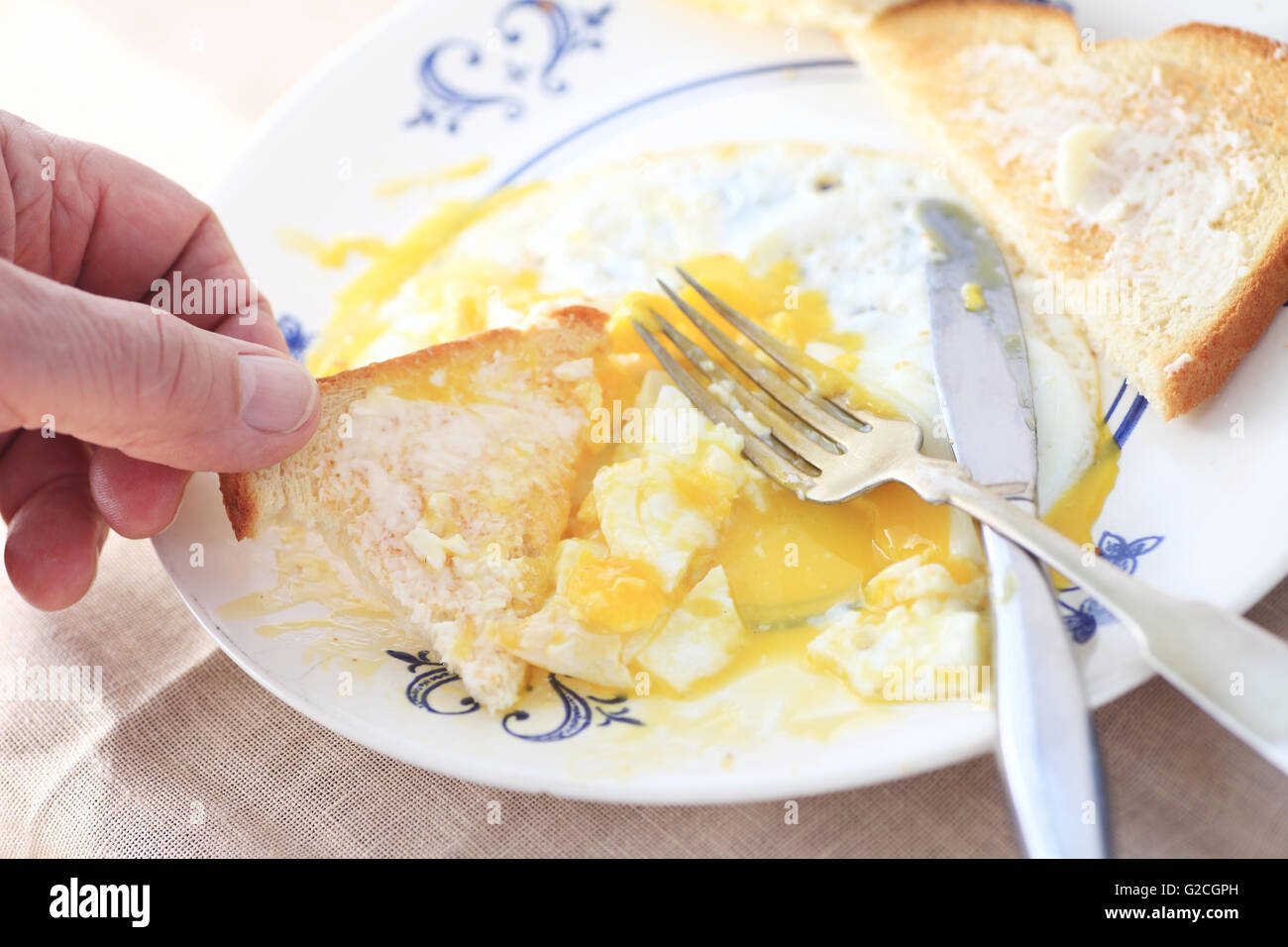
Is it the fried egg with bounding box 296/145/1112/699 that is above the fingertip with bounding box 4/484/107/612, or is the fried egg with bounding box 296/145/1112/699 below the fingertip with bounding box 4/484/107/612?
above

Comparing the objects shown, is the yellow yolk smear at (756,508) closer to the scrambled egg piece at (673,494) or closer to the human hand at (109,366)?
the scrambled egg piece at (673,494)

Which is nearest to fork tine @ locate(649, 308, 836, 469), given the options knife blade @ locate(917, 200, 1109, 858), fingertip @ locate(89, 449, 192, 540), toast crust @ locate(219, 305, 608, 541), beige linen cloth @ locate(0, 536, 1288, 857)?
toast crust @ locate(219, 305, 608, 541)

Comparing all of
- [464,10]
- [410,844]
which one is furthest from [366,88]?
[410,844]

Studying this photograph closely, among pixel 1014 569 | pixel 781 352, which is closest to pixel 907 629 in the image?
pixel 1014 569

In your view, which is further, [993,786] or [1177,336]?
[1177,336]

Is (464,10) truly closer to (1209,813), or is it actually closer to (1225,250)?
(1225,250)

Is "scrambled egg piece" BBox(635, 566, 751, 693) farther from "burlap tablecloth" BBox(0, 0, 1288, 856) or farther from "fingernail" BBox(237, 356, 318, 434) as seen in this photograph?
"fingernail" BBox(237, 356, 318, 434)

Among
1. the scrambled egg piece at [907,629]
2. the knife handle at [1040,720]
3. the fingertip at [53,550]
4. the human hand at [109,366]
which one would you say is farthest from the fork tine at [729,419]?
the fingertip at [53,550]
